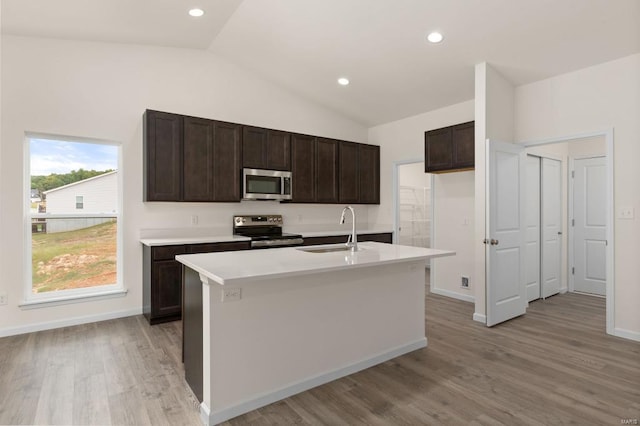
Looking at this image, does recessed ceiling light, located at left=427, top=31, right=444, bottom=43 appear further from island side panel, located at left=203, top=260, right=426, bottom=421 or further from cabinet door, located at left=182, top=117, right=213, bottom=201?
cabinet door, located at left=182, top=117, right=213, bottom=201

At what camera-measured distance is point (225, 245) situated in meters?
4.14

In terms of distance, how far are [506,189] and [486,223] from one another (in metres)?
0.51

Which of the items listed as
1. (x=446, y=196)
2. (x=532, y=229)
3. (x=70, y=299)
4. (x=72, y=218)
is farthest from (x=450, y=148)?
(x=70, y=299)

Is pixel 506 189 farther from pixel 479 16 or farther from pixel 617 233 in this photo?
pixel 479 16

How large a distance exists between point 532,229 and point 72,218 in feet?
18.6

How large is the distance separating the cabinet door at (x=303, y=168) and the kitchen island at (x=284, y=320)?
7.01ft

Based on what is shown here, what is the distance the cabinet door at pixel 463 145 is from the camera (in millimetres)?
4260

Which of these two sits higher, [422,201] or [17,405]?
[422,201]

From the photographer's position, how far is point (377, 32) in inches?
142

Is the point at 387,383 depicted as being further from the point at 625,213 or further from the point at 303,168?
the point at 303,168

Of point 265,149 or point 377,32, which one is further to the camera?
point 265,149

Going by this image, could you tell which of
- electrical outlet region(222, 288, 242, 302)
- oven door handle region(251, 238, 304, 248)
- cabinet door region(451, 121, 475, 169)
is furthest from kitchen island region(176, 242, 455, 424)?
cabinet door region(451, 121, 475, 169)

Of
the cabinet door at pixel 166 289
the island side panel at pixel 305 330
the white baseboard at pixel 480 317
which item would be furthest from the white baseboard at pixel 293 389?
the cabinet door at pixel 166 289

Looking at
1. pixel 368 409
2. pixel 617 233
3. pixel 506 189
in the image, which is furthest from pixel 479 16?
pixel 368 409
